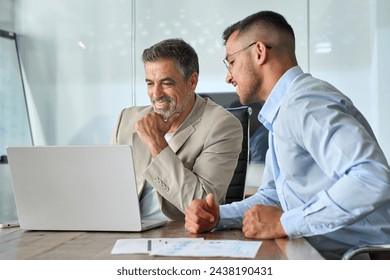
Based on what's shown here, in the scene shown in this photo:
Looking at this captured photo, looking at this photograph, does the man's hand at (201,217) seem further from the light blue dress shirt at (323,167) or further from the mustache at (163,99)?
the mustache at (163,99)

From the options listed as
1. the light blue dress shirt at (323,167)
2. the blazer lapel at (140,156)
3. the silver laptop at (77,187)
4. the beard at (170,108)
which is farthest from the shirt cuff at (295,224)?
the beard at (170,108)

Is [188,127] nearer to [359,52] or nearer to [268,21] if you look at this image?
[268,21]

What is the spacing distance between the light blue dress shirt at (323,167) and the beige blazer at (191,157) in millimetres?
282

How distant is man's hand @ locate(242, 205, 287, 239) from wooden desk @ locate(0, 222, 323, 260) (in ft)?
0.09

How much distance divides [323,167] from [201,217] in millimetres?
316

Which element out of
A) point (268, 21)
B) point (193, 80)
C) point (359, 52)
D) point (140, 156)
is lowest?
point (140, 156)

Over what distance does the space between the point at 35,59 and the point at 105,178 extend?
3743 mm

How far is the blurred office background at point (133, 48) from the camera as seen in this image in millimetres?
4352

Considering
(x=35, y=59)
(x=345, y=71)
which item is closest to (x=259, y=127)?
(x=345, y=71)

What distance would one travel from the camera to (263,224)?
1366 mm

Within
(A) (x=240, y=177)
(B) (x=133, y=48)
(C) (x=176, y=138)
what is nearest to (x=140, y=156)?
(C) (x=176, y=138)

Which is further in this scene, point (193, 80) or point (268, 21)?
point (193, 80)

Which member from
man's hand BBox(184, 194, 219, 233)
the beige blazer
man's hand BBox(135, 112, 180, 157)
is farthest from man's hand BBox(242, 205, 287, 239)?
man's hand BBox(135, 112, 180, 157)

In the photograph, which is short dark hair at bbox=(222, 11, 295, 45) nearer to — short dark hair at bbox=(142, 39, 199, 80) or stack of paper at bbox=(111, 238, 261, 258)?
short dark hair at bbox=(142, 39, 199, 80)
